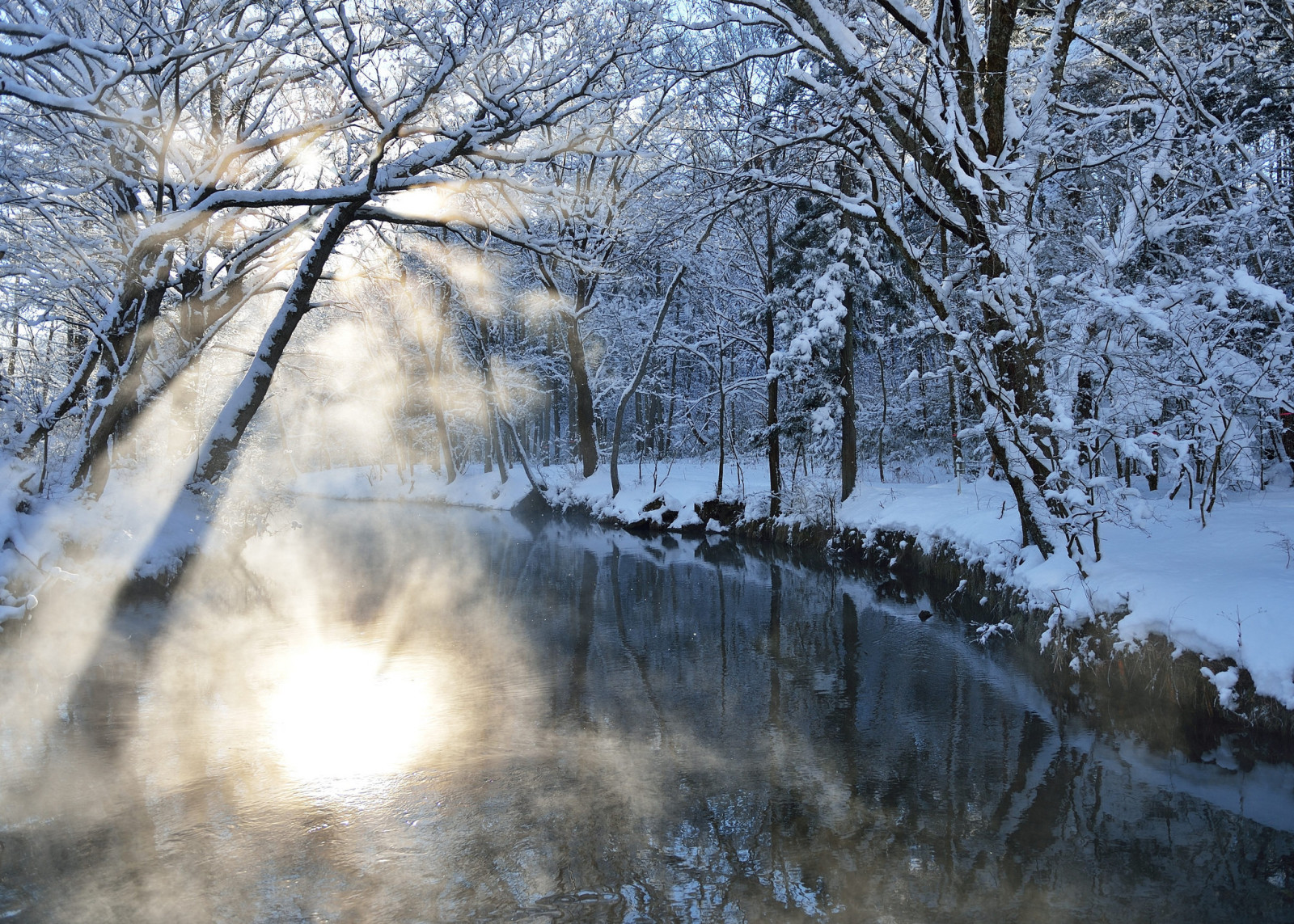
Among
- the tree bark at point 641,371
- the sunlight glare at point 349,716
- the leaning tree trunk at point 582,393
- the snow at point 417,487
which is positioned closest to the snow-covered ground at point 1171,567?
the sunlight glare at point 349,716

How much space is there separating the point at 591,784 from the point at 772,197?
11838 mm

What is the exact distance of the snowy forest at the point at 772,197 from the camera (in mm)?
8305

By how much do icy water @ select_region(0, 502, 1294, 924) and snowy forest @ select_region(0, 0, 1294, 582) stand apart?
9.05 ft

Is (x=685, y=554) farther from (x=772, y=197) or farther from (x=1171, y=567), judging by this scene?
(x=1171, y=567)

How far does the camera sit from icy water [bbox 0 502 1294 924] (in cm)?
459

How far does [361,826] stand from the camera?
5441 mm

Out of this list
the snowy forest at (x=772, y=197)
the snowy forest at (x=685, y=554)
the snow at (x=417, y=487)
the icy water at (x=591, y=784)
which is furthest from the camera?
the snow at (x=417, y=487)

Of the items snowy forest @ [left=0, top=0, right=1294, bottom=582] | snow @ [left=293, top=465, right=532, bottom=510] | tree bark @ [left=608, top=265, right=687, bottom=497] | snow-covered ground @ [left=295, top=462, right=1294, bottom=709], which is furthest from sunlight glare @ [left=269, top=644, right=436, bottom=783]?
snow @ [left=293, top=465, right=532, bottom=510]

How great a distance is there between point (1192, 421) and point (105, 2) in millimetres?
13288

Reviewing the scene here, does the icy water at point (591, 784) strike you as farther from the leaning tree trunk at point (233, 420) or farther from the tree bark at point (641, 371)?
the tree bark at point (641, 371)

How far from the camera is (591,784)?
607 centimetres

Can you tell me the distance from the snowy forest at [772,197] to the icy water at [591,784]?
9.05ft

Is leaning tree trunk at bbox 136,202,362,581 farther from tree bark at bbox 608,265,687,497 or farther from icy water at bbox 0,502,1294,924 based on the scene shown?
tree bark at bbox 608,265,687,497

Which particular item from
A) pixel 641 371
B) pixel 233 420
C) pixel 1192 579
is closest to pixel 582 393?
pixel 641 371
